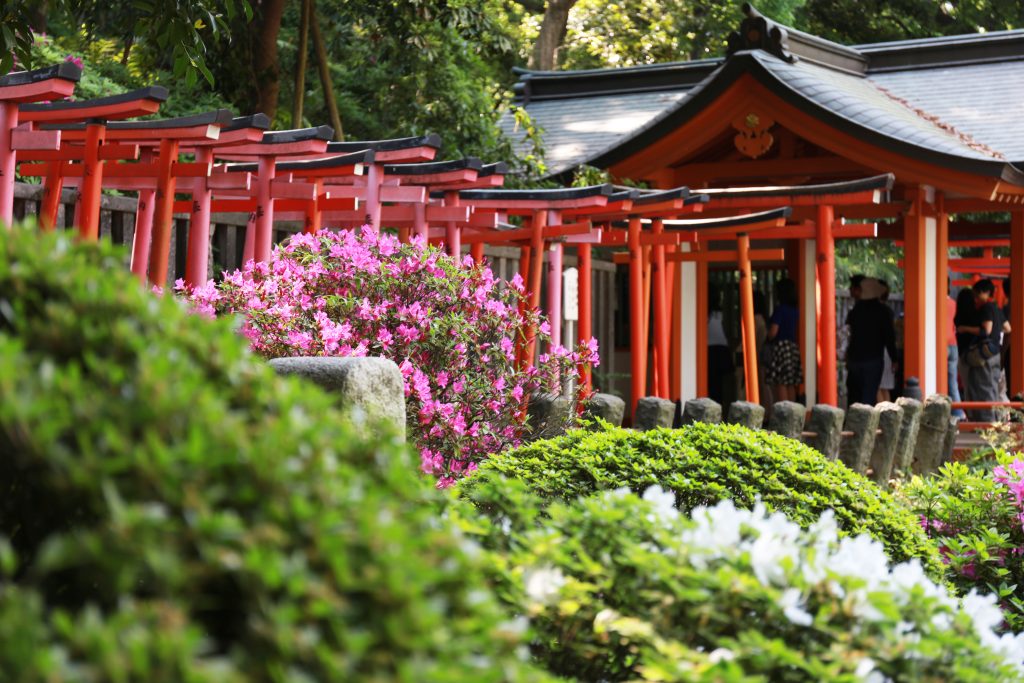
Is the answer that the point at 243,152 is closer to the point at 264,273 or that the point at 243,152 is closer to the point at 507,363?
the point at 264,273

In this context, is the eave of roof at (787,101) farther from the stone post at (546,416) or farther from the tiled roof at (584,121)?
the stone post at (546,416)

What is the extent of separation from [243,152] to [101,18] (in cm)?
866

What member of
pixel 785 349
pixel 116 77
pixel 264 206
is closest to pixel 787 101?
pixel 785 349

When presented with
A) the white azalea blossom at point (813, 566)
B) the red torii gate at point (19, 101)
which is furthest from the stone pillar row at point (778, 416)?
the red torii gate at point (19, 101)

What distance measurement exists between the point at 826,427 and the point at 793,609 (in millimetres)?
5696

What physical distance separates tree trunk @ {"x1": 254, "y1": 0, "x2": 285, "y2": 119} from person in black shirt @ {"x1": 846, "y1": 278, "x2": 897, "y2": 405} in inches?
236

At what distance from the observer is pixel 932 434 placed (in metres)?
9.23

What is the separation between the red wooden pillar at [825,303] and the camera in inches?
393

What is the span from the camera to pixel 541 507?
12.9 ft

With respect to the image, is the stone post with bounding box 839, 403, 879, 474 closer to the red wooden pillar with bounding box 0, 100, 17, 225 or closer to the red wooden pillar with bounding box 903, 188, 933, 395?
the red wooden pillar with bounding box 903, 188, 933, 395

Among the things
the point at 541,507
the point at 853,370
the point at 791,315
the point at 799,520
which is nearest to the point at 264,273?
the point at 541,507

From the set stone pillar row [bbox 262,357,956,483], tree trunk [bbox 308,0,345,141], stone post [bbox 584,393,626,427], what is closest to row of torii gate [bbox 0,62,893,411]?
stone post [bbox 584,393,626,427]

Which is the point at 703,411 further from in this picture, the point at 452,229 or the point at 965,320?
the point at 965,320

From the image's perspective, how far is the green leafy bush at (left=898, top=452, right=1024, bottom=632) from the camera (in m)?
4.54
